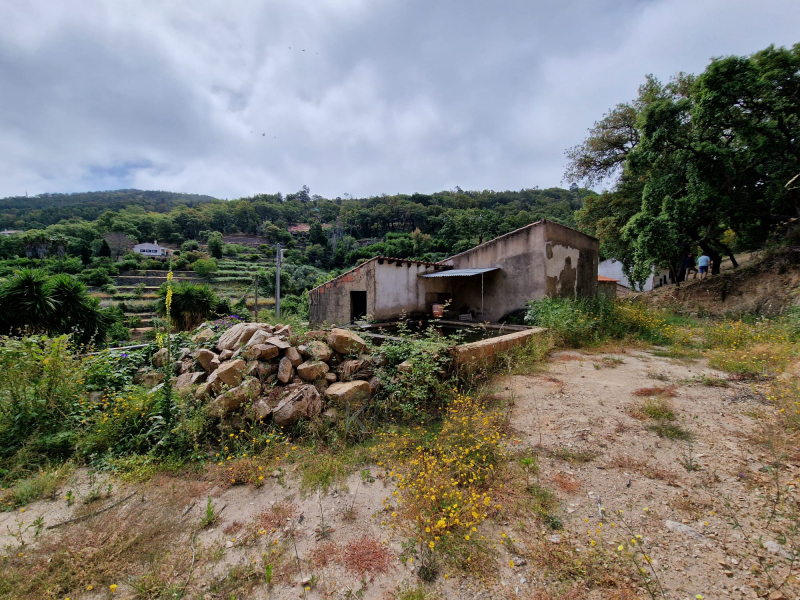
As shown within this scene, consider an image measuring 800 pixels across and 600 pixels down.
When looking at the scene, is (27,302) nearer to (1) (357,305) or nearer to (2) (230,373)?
(2) (230,373)

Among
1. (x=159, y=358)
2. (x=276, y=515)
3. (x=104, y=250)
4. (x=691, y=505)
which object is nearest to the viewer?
(x=691, y=505)

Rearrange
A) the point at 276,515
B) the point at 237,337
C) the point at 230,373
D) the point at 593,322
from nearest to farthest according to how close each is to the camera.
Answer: the point at 276,515
the point at 230,373
the point at 237,337
the point at 593,322

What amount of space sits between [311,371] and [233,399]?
2.99 ft

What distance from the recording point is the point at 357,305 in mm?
11445

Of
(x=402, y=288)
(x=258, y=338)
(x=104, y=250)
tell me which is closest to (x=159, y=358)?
(x=258, y=338)

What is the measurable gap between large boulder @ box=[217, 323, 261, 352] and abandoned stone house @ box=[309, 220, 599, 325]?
5.55m

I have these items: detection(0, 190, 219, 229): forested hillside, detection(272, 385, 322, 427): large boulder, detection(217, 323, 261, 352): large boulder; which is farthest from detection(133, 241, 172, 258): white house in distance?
detection(272, 385, 322, 427): large boulder

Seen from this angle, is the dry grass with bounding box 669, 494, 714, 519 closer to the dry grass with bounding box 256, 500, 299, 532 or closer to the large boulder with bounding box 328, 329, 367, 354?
the dry grass with bounding box 256, 500, 299, 532

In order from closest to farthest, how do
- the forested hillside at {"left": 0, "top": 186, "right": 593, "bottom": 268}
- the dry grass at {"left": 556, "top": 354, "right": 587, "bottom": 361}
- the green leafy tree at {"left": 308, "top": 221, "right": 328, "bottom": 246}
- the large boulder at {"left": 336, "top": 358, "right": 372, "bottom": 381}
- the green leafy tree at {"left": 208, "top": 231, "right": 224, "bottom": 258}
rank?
1. the large boulder at {"left": 336, "top": 358, "right": 372, "bottom": 381}
2. the dry grass at {"left": 556, "top": 354, "right": 587, "bottom": 361}
3. the forested hillside at {"left": 0, "top": 186, "right": 593, "bottom": 268}
4. the green leafy tree at {"left": 208, "top": 231, "right": 224, "bottom": 258}
5. the green leafy tree at {"left": 308, "top": 221, "right": 328, "bottom": 246}

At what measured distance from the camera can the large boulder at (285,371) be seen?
396 centimetres

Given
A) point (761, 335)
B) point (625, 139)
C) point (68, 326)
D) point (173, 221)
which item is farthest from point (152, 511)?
point (173, 221)

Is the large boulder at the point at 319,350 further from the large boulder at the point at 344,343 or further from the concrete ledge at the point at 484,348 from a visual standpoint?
the concrete ledge at the point at 484,348

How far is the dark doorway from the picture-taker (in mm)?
11320

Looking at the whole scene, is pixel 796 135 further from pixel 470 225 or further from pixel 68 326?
pixel 470 225
